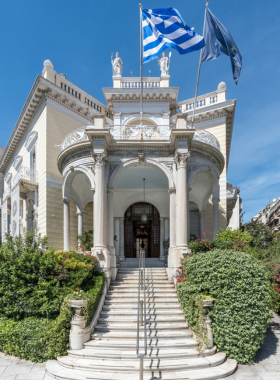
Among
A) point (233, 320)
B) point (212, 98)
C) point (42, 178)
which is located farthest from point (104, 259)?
point (212, 98)

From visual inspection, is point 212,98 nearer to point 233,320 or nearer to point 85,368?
point 233,320

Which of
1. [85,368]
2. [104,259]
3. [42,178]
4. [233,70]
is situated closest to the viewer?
[85,368]

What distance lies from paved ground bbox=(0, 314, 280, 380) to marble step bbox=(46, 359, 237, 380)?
0.16 m

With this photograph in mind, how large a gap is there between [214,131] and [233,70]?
5675 mm

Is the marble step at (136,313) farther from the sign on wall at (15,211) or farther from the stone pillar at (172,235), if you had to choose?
the sign on wall at (15,211)

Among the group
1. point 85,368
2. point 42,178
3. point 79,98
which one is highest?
point 79,98

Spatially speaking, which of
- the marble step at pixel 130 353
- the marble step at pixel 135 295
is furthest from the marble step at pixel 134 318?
the marble step at pixel 130 353

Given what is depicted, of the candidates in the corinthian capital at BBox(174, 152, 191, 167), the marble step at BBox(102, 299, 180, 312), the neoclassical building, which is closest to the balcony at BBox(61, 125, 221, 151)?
the neoclassical building

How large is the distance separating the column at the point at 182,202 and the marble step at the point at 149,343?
146 inches

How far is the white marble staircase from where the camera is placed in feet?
19.9

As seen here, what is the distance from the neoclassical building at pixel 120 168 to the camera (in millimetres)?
11055

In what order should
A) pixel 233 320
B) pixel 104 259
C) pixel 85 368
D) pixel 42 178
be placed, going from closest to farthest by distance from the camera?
pixel 85 368
pixel 233 320
pixel 104 259
pixel 42 178

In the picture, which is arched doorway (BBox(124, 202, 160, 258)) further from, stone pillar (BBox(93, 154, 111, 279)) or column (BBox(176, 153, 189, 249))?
stone pillar (BBox(93, 154, 111, 279))

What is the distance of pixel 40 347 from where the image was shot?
22.5 ft
